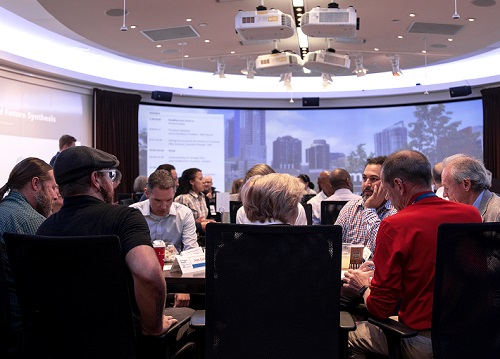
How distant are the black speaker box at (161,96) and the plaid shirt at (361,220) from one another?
26.6 feet

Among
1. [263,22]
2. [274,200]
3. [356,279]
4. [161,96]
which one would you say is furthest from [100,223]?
[161,96]

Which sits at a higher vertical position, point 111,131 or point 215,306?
point 111,131

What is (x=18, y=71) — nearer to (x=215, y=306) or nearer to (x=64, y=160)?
(x=64, y=160)

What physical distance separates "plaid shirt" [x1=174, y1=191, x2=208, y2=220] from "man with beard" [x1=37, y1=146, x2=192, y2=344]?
3.89m

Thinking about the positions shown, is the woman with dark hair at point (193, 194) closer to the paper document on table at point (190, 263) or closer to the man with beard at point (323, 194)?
the man with beard at point (323, 194)

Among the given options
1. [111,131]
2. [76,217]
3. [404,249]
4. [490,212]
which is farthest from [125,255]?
[111,131]

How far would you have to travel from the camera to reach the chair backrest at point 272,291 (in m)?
1.95

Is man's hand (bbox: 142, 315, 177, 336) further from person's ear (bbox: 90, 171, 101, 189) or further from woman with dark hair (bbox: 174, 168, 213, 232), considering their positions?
woman with dark hair (bbox: 174, 168, 213, 232)

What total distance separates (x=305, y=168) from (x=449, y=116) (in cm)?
369

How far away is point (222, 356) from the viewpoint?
207 centimetres

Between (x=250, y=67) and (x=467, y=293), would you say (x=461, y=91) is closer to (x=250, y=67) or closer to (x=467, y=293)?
(x=250, y=67)

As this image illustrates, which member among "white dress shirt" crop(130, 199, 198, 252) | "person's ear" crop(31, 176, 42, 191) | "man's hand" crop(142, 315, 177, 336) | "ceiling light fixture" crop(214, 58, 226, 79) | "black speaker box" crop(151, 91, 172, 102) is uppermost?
"ceiling light fixture" crop(214, 58, 226, 79)

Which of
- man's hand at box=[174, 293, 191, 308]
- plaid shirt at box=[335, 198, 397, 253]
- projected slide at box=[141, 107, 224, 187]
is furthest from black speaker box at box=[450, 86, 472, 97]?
man's hand at box=[174, 293, 191, 308]

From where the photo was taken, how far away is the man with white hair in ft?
11.3
